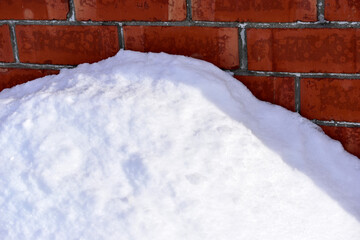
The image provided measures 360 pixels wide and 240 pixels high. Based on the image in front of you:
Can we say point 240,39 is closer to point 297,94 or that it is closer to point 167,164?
point 297,94

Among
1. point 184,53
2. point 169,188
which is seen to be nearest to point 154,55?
point 184,53

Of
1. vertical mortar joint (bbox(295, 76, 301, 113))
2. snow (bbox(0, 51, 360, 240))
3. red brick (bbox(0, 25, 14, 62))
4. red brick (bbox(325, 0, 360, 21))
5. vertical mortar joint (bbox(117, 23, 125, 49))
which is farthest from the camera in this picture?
red brick (bbox(0, 25, 14, 62))

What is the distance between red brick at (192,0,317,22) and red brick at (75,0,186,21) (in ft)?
0.16

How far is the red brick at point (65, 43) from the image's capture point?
1.39 m

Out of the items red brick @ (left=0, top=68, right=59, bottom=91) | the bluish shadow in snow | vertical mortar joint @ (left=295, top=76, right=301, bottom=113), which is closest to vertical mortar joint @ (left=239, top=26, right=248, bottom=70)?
vertical mortar joint @ (left=295, top=76, right=301, bottom=113)

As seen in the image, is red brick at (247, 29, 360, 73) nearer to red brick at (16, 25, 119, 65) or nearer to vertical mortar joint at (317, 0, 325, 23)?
vertical mortar joint at (317, 0, 325, 23)

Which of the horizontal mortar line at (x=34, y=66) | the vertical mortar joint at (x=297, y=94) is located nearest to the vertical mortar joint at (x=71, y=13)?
the horizontal mortar line at (x=34, y=66)

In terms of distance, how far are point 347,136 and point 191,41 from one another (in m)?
0.45

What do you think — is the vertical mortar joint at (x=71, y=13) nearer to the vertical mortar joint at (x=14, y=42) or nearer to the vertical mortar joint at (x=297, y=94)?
the vertical mortar joint at (x=14, y=42)

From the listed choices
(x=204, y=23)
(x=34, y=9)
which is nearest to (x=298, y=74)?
(x=204, y=23)

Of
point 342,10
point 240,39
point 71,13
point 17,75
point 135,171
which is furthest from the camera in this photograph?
point 17,75

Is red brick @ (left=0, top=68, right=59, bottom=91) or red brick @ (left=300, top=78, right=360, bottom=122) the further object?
red brick @ (left=0, top=68, right=59, bottom=91)

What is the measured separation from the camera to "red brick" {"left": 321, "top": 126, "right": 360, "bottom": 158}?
1241mm

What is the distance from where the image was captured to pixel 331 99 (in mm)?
1238
